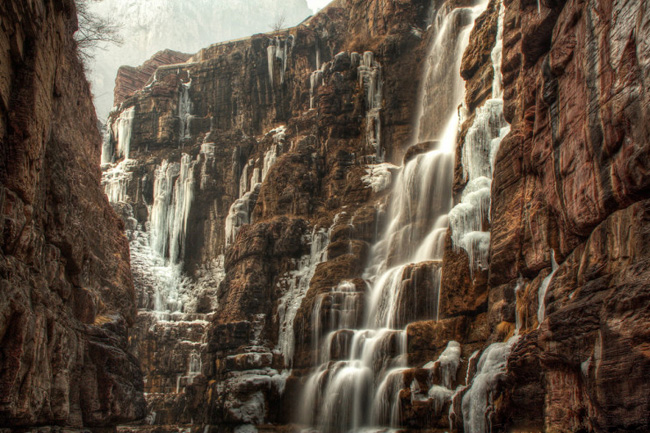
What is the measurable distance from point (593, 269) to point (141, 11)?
395 feet

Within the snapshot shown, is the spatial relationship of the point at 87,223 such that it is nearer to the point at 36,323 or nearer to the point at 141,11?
the point at 36,323

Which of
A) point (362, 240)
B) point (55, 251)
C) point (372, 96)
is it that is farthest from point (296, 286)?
point (55, 251)

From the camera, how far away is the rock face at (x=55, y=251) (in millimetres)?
11586

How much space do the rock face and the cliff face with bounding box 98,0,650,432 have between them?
827cm

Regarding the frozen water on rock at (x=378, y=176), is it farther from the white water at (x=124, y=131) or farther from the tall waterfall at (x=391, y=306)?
the white water at (x=124, y=131)

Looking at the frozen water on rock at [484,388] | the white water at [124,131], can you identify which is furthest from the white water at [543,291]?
the white water at [124,131]

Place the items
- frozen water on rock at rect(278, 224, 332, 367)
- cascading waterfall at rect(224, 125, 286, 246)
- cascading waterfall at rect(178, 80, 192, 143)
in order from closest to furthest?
frozen water on rock at rect(278, 224, 332, 367), cascading waterfall at rect(224, 125, 286, 246), cascading waterfall at rect(178, 80, 192, 143)

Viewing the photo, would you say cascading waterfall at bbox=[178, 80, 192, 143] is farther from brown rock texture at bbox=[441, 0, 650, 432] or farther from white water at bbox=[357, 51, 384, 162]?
brown rock texture at bbox=[441, 0, 650, 432]

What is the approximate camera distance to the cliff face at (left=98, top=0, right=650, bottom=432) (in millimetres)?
10539

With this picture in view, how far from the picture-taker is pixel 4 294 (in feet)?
35.6

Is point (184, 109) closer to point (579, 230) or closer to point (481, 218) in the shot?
point (481, 218)

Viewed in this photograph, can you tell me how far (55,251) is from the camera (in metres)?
15.1

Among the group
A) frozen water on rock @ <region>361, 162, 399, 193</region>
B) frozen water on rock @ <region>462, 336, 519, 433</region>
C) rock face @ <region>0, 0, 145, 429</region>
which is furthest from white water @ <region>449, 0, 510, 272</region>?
frozen water on rock @ <region>361, 162, 399, 193</region>

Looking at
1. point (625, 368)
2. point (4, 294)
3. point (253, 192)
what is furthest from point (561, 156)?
point (253, 192)
